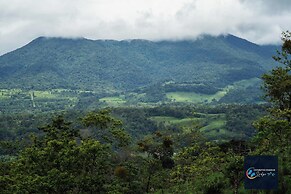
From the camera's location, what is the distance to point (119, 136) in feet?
102

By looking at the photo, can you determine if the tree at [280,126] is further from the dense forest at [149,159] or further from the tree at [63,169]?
the tree at [63,169]

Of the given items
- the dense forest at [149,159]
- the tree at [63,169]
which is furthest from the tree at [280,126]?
the tree at [63,169]

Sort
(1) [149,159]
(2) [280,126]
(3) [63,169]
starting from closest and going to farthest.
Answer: (2) [280,126]
(3) [63,169]
(1) [149,159]

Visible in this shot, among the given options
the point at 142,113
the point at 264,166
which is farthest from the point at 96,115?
the point at 142,113

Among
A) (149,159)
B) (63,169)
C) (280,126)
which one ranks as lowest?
(149,159)

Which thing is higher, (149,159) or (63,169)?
(63,169)

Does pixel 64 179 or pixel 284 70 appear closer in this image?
pixel 64 179

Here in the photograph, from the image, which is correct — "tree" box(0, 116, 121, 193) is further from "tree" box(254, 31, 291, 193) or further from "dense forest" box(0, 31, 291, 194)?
"tree" box(254, 31, 291, 193)

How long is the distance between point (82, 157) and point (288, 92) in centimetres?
1582

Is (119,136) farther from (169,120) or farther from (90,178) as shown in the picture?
(169,120)

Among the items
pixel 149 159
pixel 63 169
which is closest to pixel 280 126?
pixel 63 169

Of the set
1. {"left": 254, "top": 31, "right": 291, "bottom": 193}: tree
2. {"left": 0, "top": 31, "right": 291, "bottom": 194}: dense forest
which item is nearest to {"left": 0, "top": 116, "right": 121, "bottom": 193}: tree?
{"left": 0, "top": 31, "right": 291, "bottom": 194}: dense forest

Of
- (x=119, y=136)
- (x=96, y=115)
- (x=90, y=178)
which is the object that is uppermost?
(x=96, y=115)

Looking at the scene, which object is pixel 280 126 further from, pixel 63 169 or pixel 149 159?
pixel 149 159
